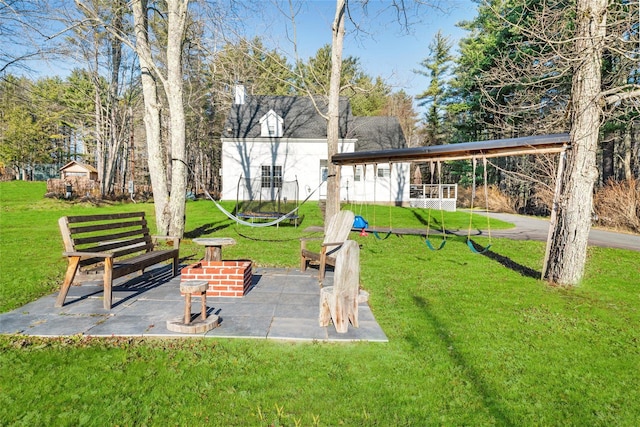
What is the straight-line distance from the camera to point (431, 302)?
509 centimetres

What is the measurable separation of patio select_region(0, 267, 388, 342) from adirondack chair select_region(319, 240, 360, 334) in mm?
135

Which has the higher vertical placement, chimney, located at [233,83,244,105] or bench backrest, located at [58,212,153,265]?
chimney, located at [233,83,244,105]

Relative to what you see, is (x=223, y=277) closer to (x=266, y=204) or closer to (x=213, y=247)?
(x=213, y=247)

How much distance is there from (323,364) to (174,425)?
1.27 m

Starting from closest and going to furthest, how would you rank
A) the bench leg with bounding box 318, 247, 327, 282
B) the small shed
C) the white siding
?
1. the bench leg with bounding box 318, 247, 327, 282
2. the white siding
3. the small shed

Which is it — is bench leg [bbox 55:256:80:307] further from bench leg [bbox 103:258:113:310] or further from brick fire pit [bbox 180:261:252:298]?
brick fire pit [bbox 180:261:252:298]

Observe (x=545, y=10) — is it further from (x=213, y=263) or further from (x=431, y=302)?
(x=213, y=263)

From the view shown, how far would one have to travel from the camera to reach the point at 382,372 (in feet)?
9.94

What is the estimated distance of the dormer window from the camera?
75.3 feet

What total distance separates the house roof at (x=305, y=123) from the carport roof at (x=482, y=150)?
1627cm

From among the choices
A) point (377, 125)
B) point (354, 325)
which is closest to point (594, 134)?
point (354, 325)

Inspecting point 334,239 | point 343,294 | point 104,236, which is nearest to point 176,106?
point 104,236

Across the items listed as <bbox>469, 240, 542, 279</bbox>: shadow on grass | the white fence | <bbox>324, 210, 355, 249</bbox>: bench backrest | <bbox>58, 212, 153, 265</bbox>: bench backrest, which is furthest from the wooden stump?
the white fence

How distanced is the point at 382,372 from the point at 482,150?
4.14 metres
